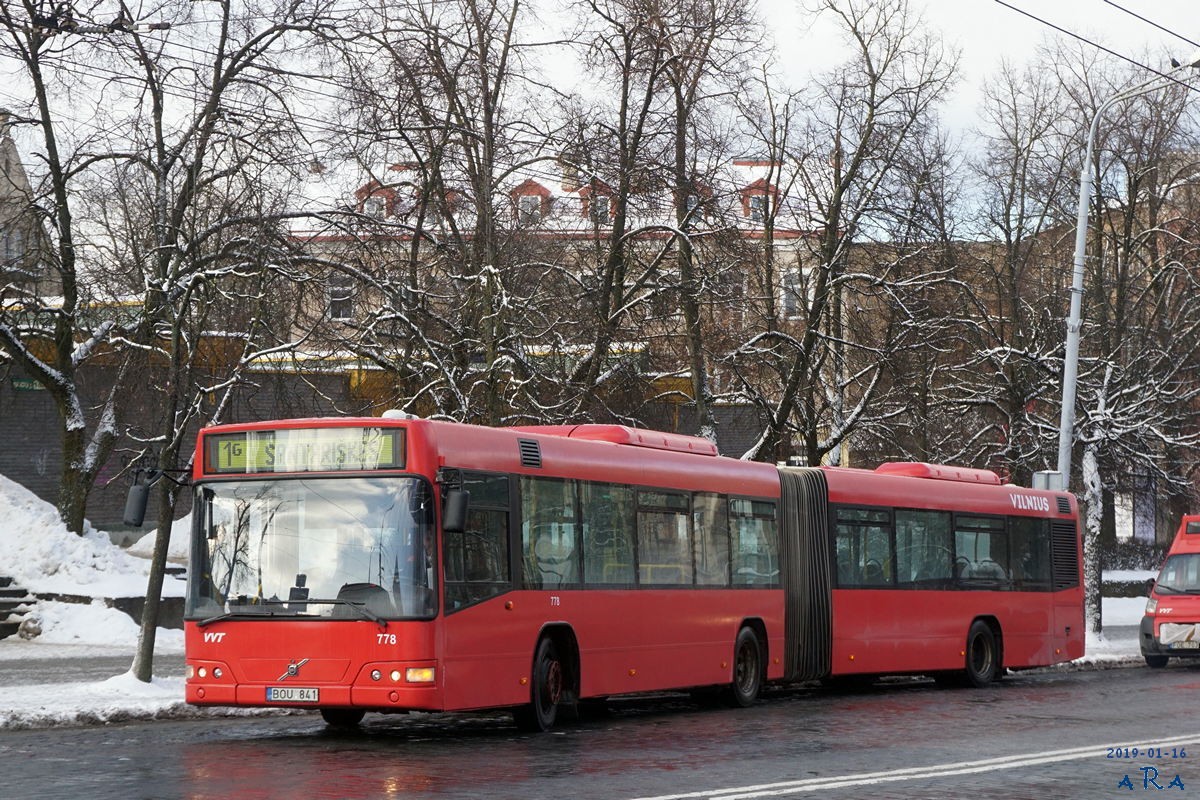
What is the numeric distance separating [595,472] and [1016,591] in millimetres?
10503

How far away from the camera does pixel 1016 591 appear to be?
2519cm

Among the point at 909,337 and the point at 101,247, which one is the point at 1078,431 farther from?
the point at 101,247

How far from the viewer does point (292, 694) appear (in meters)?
14.1

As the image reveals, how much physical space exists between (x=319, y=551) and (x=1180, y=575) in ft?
62.8

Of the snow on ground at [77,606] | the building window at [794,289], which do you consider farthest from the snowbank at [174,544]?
the building window at [794,289]

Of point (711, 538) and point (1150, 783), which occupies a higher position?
point (711, 538)

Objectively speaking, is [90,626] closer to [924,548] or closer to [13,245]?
[13,245]

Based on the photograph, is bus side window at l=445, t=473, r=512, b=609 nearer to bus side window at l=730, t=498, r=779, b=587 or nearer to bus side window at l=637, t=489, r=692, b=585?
bus side window at l=637, t=489, r=692, b=585

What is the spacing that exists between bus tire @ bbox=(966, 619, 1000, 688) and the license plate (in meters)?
12.3

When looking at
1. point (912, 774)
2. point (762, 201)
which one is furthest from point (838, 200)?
point (912, 774)

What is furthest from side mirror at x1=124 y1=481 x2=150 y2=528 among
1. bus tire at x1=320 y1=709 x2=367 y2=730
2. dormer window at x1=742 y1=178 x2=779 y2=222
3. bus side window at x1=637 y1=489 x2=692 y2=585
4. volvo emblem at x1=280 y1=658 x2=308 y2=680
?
dormer window at x1=742 y1=178 x2=779 y2=222

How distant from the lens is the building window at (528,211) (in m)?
25.3

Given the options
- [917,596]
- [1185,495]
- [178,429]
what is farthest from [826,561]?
[1185,495]

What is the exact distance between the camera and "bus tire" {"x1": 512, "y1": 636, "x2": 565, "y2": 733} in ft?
51.3
